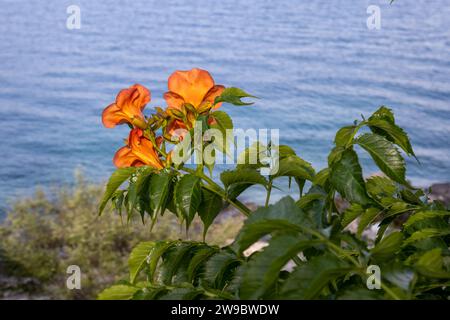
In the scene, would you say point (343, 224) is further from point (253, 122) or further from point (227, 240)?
point (253, 122)

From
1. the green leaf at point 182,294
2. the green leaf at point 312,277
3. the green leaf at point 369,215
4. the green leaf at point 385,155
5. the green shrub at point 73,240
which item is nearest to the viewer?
the green leaf at point 312,277

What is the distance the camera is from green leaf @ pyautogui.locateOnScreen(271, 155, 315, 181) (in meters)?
0.91

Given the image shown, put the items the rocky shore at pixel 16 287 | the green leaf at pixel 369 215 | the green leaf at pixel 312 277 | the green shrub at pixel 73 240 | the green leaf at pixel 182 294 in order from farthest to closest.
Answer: the green shrub at pixel 73 240, the rocky shore at pixel 16 287, the green leaf at pixel 369 215, the green leaf at pixel 182 294, the green leaf at pixel 312 277

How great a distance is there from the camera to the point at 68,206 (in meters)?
4.30

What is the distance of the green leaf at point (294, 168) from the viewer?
911 mm

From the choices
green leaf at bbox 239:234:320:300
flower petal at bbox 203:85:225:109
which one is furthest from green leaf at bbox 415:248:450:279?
flower petal at bbox 203:85:225:109

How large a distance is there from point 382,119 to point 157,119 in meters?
0.31

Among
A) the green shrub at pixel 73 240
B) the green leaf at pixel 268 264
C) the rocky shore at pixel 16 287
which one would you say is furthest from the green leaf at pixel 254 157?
the rocky shore at pixel 16 287

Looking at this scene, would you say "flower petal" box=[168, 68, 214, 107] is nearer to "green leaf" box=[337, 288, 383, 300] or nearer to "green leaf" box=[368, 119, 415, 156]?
"green leaf" box=[368, 119, 415, 156]

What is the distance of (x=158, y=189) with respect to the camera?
0.87 meters

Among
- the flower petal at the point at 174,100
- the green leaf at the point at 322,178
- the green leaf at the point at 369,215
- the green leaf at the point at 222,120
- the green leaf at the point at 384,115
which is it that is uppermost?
the flower petal at the point at 174,100

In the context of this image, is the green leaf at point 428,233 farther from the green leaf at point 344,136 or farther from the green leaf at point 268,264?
the green leaf at point 268,264

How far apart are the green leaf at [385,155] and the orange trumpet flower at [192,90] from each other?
0.78 feet
